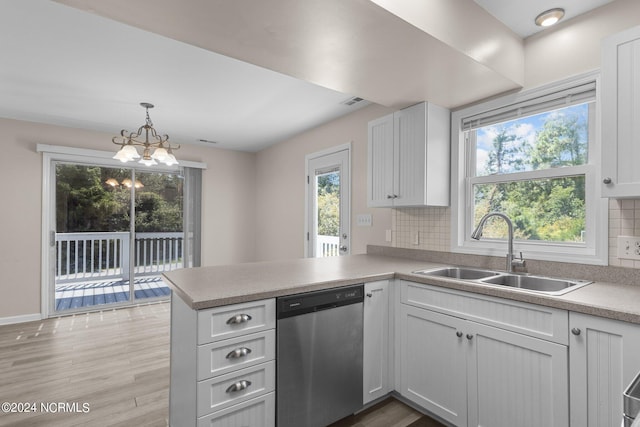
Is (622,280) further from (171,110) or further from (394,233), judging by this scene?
(171,110)

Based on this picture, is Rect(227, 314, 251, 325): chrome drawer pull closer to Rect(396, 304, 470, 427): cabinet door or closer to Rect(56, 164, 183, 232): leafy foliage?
Rect(396, 304, 470, 427): cabinet door

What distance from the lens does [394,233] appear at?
2889 millimetres

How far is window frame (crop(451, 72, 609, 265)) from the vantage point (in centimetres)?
175

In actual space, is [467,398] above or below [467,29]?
below

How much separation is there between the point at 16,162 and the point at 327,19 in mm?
4252

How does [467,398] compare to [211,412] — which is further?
[467,398]

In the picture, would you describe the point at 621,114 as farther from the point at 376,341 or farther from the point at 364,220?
the point at 364,220

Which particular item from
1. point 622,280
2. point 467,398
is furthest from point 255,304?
point 622,280

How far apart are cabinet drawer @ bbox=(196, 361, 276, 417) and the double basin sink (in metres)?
1.10

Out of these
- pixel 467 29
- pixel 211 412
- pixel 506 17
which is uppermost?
pixel 506 17

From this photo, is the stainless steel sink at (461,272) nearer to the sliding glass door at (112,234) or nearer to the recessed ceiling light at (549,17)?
the recessed ceiling light at (549,17)

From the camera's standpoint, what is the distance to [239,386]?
140 centimetres

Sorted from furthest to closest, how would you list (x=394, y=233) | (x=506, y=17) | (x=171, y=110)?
(x=171, y=110)
(x=394, y=233)
(x=506, y=17)

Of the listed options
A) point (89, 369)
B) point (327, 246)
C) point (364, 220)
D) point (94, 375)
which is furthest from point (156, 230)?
point (364, 220)
